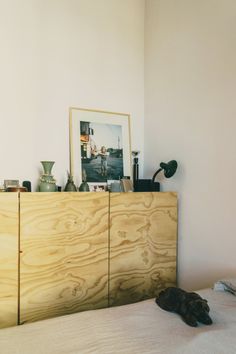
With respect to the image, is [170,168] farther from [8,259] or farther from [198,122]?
[8,259]

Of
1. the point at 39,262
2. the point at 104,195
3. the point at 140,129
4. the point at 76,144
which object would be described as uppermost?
the point at 140,129

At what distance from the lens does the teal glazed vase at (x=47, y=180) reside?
6.89ft

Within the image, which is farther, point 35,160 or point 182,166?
point 182,166

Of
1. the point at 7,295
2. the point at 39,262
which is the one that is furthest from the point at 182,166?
the point at 7,295

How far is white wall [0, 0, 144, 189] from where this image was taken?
2223 millimetres

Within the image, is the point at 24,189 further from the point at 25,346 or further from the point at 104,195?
the point at 25,346

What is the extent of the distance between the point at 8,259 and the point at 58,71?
1442 mm

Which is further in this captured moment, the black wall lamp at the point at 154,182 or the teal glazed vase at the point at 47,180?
the black wall lamp at the point at 154,182

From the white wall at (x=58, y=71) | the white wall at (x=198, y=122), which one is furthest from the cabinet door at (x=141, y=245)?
the white wall at (x=58, y=71)

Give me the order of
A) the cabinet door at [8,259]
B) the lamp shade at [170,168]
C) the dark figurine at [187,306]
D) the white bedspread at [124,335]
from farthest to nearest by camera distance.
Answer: the lamp shade at [170,168] → the cabinet door at [8,259] → the dark figurine at [187,306] → the white bedspread at [124,335]

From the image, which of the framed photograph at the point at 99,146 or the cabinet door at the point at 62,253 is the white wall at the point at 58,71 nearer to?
the framed photograph at the point at 99,146

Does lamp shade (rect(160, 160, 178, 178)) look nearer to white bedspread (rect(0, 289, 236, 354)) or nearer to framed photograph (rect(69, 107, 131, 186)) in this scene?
framed photograph (rect(69, 107, 131, 186))

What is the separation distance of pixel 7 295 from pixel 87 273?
1.66 feet

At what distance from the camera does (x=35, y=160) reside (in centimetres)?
230
